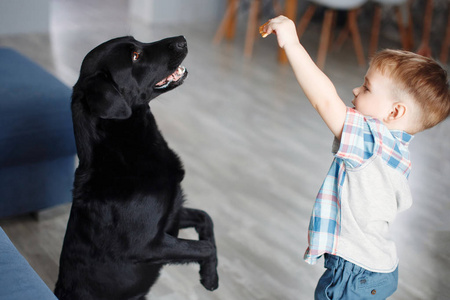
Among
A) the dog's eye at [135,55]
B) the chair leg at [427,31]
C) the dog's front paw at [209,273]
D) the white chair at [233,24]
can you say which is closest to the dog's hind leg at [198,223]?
the dog's front paw at [209,273]

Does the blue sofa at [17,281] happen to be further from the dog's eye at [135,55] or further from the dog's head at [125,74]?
the dog's eye at [135,55]

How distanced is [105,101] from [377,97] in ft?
2.05

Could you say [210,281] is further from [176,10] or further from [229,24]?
[176,10]

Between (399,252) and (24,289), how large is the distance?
5.05 feet

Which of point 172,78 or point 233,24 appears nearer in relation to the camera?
point 172,78

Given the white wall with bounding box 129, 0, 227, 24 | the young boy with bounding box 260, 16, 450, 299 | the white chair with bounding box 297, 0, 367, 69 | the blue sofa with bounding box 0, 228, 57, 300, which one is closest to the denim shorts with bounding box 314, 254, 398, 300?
the young boy with bounding box 260, 16, 450, 299

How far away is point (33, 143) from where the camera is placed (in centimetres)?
195

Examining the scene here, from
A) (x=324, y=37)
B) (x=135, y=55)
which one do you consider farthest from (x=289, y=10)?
(x=135, y=55)

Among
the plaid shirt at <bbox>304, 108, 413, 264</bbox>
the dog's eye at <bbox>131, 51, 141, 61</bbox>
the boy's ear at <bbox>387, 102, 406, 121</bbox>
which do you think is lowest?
the plaid shirt at <bbox>304, 108, 413, 264</bbox>

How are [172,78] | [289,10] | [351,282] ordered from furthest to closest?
1. [289,10]
2. [172,78]
3. [351,282]

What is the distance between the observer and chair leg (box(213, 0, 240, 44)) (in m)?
4.64

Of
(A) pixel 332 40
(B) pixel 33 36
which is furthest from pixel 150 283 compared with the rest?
(A) pixel 332 40

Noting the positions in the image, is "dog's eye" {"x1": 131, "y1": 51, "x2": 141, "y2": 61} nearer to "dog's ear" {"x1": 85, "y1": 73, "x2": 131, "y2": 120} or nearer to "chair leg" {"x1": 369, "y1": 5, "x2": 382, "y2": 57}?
"dog's ear" {"x1": 85, "y1": 73, "x2": 131, "y2": 120}

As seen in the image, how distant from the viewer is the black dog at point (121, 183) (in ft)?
4.40
